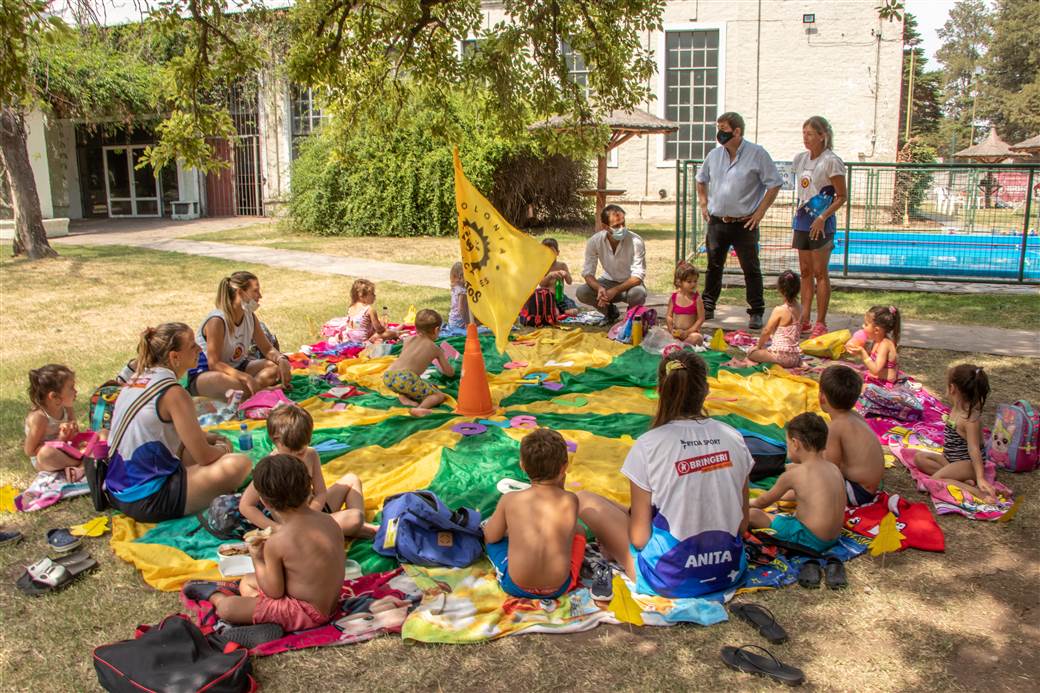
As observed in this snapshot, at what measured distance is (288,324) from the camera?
9766 millimetres

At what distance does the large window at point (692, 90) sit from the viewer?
25.5 metres

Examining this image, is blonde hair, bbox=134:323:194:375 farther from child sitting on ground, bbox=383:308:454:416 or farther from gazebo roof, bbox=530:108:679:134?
gazebo roof, bbox=530:108:679:134

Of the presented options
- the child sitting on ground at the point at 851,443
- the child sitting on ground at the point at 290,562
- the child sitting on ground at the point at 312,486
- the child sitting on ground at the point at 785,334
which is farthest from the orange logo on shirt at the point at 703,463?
the child sitting on ground at the point at 785,334

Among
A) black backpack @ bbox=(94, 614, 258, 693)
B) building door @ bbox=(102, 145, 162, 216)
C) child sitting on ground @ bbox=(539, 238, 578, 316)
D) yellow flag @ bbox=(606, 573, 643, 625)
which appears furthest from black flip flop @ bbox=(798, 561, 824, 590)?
building door @ bbox=(102, 145, 162, 216)

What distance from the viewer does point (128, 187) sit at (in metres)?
28.2

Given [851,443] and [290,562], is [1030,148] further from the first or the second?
[290,562]

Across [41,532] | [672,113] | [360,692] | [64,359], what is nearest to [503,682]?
[360,692]

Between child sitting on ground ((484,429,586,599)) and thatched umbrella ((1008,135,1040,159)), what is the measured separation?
34.1 metres

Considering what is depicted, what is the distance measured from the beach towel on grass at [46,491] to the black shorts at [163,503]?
0.57 meters

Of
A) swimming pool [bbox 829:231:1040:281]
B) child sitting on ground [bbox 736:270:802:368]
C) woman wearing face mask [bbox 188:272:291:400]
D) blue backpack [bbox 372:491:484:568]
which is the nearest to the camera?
blue backpack [bbox 372:491:484:568]

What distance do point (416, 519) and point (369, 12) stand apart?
21.9 feet

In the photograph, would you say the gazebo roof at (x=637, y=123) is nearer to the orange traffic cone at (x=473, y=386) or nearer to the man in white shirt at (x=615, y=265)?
the man in white shirt at (x=615, y=265)

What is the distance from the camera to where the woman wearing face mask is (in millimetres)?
6414

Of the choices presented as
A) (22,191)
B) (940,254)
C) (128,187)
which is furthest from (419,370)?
(128,187)
